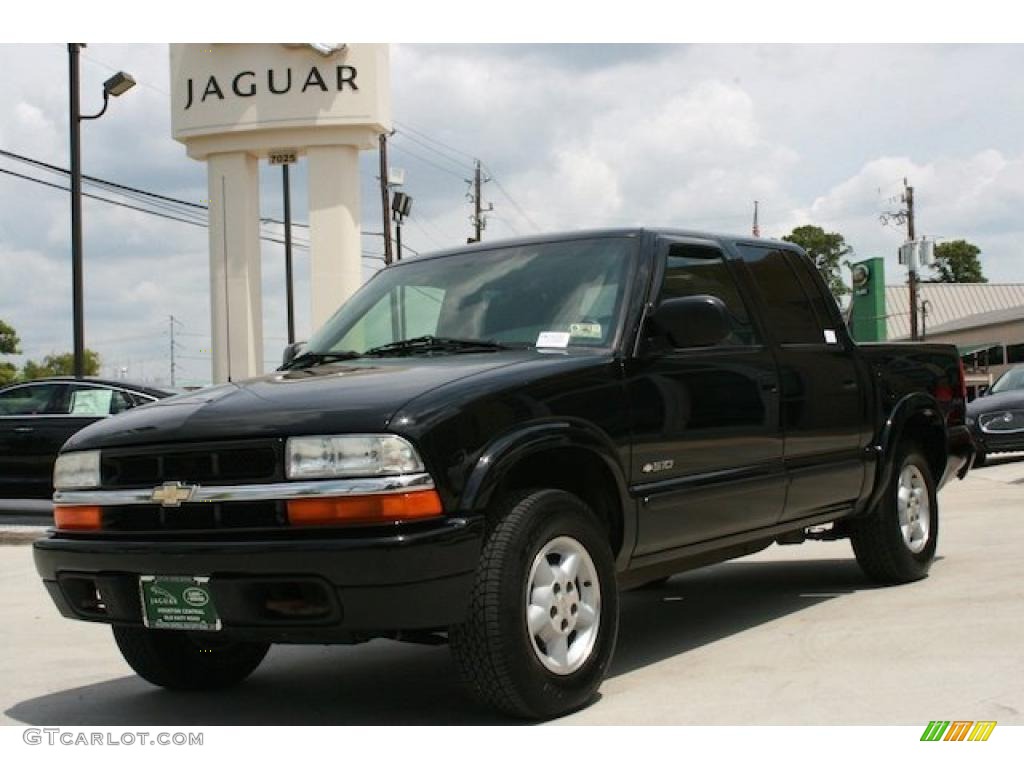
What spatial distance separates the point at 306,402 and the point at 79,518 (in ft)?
3.39

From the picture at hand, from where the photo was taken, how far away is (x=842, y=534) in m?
7.14

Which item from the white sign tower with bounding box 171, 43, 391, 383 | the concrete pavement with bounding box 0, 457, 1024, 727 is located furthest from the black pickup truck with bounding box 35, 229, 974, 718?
the white sign tower with bounding box 171, 43, 391, 383

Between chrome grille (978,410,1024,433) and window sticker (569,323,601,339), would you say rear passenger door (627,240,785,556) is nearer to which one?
window sticker (569,323,601,339)

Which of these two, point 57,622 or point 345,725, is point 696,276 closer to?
point 345,725

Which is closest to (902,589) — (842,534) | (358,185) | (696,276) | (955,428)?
(842,534)

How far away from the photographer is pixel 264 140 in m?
28.0

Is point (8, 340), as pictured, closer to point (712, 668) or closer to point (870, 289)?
point (870, 289)

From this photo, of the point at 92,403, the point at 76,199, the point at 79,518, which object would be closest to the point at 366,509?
the point at 79,518

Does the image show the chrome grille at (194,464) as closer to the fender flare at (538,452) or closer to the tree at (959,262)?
the fender flare at (538,452)

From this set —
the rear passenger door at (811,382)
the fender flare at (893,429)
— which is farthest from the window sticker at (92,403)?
the fender flare at (893,429)

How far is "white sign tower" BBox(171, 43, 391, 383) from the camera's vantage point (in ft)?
89.8

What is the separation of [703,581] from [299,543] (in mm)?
4507

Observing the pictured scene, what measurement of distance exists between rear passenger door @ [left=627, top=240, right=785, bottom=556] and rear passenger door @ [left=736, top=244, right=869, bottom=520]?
164mm

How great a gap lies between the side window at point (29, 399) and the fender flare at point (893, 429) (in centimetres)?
960
